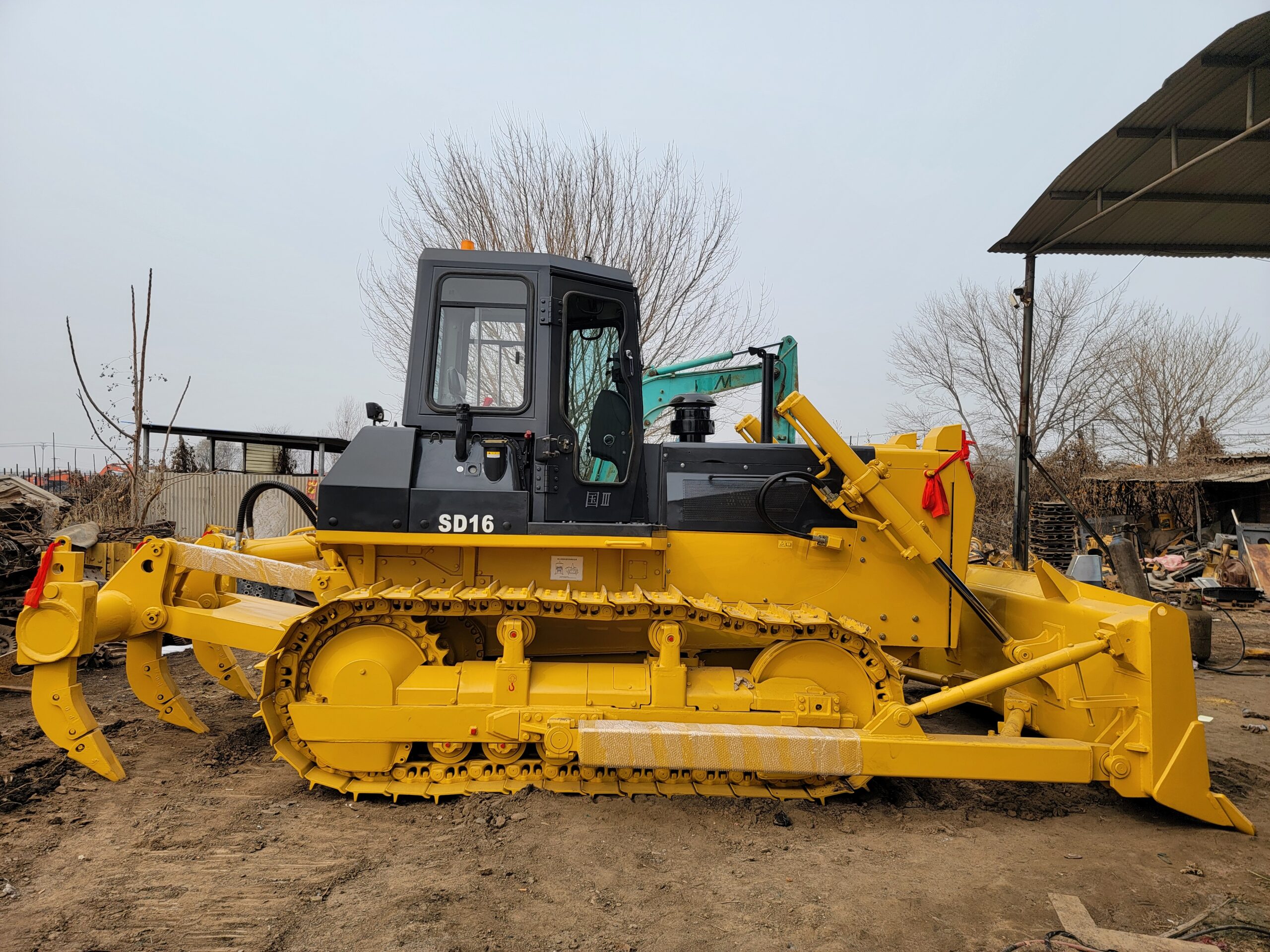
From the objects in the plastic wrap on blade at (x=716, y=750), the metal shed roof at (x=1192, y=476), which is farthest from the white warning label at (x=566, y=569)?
the metal shed roof at (x=1192, y=476)

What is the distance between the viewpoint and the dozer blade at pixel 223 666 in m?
5.56

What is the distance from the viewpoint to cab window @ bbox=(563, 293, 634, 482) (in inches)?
172

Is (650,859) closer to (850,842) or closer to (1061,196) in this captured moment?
(850,842)

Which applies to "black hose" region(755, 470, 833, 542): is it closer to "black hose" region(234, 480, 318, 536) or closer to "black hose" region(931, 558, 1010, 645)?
"black hose" region(931, 558, 1010, 645)

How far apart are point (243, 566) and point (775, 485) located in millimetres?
3393

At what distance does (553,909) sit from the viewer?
306 centimetres

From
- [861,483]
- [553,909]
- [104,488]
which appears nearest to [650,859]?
[553,909]

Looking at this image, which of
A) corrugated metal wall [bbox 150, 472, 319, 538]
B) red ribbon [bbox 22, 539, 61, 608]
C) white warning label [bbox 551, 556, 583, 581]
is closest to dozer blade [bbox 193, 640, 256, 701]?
red ribbon [bbox 22, 539, 61, 608]

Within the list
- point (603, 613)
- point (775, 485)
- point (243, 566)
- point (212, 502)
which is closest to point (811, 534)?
point (775, 485)

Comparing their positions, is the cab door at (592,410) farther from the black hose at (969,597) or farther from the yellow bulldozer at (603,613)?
the black hose at (969,597)

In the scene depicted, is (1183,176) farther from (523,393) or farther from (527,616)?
(527,616)

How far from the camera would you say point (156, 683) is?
16.1ft

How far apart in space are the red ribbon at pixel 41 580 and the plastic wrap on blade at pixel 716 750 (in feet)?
9.87

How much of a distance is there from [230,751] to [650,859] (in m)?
3.04
